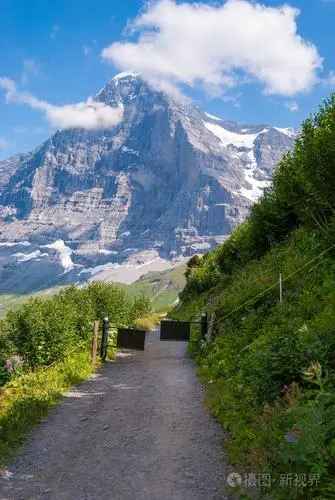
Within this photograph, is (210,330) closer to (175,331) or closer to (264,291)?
(175,331)

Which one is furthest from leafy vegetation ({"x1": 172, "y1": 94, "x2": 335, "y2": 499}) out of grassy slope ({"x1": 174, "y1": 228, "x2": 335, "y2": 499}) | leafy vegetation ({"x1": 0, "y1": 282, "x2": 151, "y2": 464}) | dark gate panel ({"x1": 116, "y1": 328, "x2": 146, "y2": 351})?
leafy vegetation ({"x1": 0, "y1": 282, "x2": 151, "y2": 464})

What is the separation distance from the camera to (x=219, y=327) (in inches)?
927

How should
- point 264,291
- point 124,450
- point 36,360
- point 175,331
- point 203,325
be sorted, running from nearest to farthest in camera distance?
1. point 124,450
2. point 36,360
3. point 264,291
4. point 175,331
5. point 203,325

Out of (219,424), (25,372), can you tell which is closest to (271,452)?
(219,424)

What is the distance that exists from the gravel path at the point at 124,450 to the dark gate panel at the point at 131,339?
19.2 feet

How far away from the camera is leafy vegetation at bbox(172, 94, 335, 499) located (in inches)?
267

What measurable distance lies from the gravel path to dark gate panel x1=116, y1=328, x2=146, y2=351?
584cm

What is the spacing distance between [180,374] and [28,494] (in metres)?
11.8

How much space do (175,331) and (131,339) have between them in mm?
2608

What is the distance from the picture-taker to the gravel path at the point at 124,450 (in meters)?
8.62

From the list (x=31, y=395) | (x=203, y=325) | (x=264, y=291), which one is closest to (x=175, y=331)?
(x=203, y=325)

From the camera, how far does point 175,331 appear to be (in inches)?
960

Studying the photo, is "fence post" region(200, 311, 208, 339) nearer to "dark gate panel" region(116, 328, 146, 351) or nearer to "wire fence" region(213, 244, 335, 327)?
"wire fence" region(213, 244, 335, 327)

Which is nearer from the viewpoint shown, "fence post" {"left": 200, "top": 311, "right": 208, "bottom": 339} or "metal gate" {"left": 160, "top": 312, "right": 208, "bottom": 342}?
"metal gate" {"left": 160, "top": 312, "right": 208, "bottom": 342}
